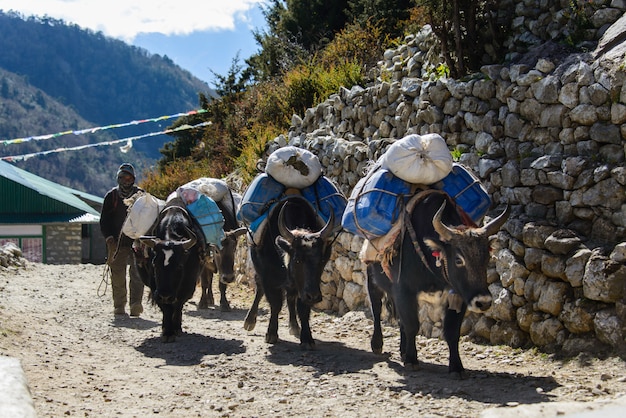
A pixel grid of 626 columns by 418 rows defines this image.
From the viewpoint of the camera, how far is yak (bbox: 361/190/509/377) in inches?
232

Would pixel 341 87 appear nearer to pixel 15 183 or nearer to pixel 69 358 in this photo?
pixel 69 358

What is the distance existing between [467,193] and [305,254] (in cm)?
164

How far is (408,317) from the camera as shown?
21.5ft

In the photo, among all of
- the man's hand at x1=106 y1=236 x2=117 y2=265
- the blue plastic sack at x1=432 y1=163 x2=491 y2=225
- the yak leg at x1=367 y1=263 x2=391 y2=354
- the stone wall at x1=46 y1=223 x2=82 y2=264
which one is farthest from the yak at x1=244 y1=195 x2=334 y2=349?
the stone wall at x1=46 y1=223 x2=82 y2=264

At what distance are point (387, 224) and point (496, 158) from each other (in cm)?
190

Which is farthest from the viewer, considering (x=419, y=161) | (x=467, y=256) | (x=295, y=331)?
(x=295, y=331)

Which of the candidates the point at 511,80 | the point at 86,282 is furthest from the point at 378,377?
the point at 86,282

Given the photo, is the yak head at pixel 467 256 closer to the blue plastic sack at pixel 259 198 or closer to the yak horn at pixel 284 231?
the yak horn at pixel 284 231

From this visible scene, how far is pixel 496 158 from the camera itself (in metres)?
8.09

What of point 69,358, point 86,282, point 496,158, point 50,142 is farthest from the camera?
point 50,142

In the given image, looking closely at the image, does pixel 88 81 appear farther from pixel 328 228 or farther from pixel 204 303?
pixel 328 228

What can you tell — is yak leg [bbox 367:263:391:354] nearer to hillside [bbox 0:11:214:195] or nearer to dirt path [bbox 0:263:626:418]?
dirt path [bbox 0:263:626:418]

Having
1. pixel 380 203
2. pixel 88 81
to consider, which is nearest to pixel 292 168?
pixel 380 203

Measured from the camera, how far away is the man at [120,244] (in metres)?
10.4
